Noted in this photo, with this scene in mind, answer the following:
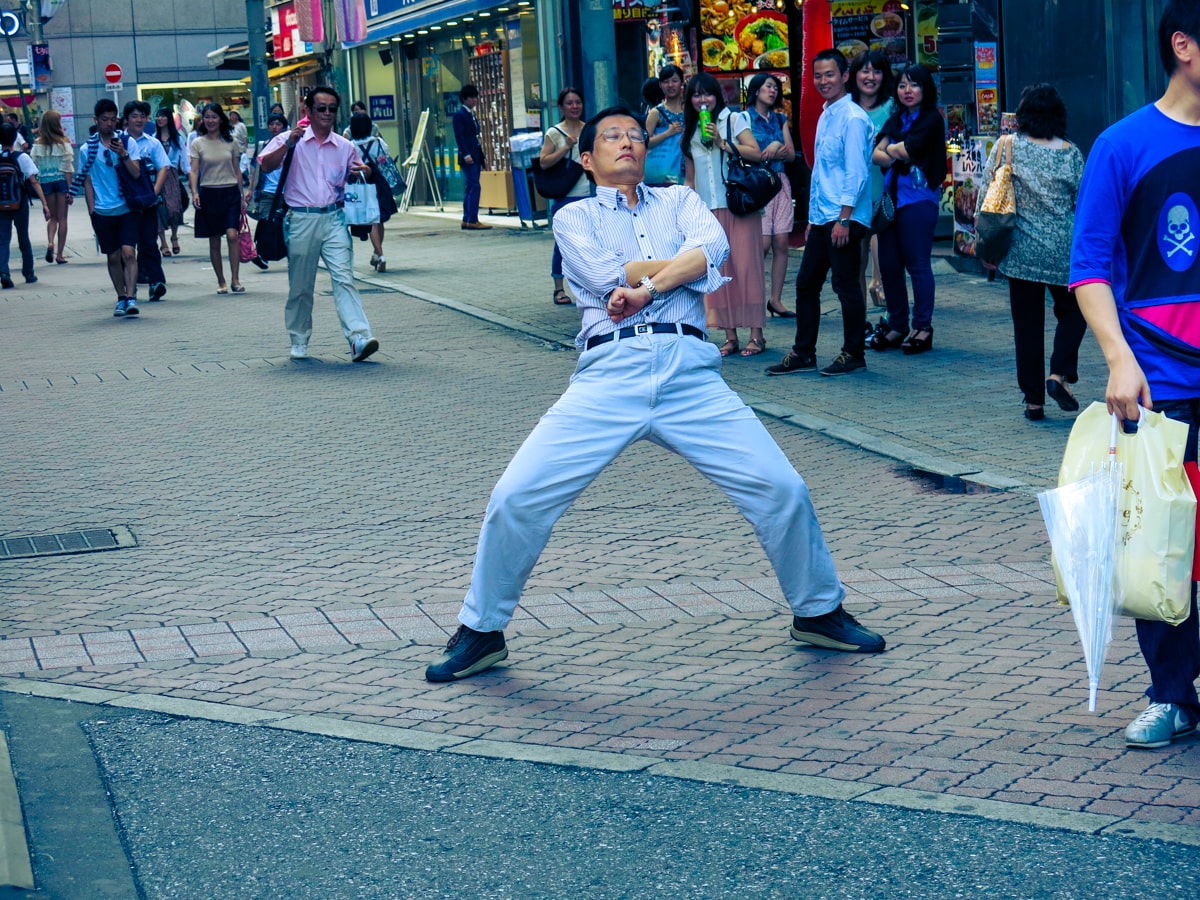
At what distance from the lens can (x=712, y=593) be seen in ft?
19.9

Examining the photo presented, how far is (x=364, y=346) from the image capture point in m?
12.2

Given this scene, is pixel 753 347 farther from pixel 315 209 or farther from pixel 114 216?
pixel 114 216

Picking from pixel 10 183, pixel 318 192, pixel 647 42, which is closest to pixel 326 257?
pixel 318 192

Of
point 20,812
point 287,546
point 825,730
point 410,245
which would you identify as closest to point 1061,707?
point 825,730

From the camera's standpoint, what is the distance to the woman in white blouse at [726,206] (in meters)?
10.9

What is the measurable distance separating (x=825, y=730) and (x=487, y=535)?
3.68 feet

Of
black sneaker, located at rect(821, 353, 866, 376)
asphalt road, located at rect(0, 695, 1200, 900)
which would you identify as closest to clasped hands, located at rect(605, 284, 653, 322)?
asphalt road, located at rect(0, 695, 1200, 900)

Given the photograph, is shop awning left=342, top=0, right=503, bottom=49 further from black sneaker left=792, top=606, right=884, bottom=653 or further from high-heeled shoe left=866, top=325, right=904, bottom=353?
black sneaker left=792, top=606, right=884, bottom=653

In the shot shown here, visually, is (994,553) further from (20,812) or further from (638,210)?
(20,812)

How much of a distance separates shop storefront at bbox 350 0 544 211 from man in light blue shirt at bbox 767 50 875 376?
14383 millimetres

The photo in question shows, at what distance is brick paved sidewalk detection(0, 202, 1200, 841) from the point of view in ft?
14.8

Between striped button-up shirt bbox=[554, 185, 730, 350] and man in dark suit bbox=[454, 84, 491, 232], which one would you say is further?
man in dark suit bbox=[454, 84, 491, 232]

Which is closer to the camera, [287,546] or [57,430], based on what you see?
[287,546]

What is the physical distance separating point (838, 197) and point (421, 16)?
806 inches
